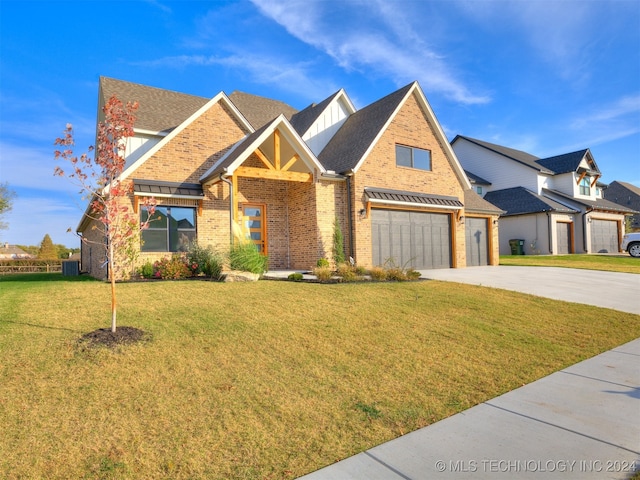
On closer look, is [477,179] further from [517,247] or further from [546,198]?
[517,247]

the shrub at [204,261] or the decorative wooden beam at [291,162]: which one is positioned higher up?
the decorative wooden beam at [291,162]

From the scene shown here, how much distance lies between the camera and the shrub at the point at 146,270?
1176cm

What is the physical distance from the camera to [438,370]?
4.85 metres

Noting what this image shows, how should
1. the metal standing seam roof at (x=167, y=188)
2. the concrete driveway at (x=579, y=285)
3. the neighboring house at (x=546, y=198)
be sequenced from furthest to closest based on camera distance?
the neighboring house at (x=546, y=198) < the metal standing seam roof at (x=167, y=188) < the concrete driveway at (x=579, y=285)

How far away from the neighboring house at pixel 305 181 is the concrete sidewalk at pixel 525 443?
998 centimetres

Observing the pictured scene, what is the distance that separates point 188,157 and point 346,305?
9.05m

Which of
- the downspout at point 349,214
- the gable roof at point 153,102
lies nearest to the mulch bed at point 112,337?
the downspout at point 349,214

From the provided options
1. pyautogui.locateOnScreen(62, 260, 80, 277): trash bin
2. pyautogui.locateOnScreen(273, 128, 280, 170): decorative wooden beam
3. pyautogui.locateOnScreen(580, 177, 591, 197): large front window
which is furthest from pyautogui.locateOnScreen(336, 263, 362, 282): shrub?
pyautogui.locateOnScreen(580, 177, 591, 197): large front window

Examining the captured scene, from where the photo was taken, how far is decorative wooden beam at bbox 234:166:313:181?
12719 mm

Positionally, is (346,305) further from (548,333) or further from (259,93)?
(259,93)

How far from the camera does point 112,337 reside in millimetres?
5234

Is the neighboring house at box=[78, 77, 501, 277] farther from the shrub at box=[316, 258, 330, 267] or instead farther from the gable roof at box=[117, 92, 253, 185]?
the shrub at box=[316, 258, 330, 267]

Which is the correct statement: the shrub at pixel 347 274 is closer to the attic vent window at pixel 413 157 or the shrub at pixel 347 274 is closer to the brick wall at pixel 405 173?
the brick wall at pixel 405 173

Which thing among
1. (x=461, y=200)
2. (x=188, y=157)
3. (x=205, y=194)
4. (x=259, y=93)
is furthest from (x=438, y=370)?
(x=259, y=93)
